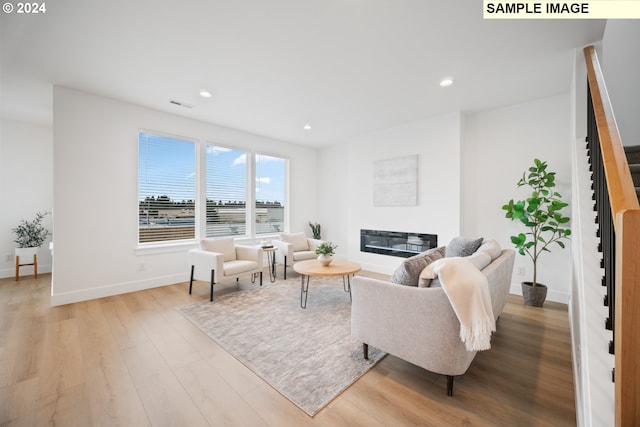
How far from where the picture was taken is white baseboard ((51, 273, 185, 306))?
340cm

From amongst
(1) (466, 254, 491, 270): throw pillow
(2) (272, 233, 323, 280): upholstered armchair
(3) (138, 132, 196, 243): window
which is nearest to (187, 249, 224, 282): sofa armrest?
(3) (138, 132, 196, 243): window

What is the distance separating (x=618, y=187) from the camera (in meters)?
0.93

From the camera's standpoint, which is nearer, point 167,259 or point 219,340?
point 219,340

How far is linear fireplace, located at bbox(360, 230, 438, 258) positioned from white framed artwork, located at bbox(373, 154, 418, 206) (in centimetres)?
59

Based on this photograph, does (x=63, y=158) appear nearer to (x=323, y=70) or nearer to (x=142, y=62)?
(x=142, y=62)

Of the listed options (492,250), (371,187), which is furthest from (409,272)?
(371,187)

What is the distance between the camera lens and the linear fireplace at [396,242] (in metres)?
4.52

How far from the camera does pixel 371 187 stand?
209 inches

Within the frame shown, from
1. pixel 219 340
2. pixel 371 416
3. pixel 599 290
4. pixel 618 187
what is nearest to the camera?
pixel 618 187

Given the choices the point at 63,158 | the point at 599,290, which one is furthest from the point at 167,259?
the point at 599,290

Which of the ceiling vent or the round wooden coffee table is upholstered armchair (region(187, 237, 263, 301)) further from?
the ceiling vent

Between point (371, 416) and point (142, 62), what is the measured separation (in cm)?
390

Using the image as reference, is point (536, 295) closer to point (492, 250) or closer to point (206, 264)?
point (492, 250)

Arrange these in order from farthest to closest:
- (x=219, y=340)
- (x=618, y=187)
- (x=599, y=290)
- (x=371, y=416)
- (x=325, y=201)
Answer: (x=325, y=201) < (x=219, y=340) < (x=371, y=416) < (x=599, y=290) < (x=618, y=187)
